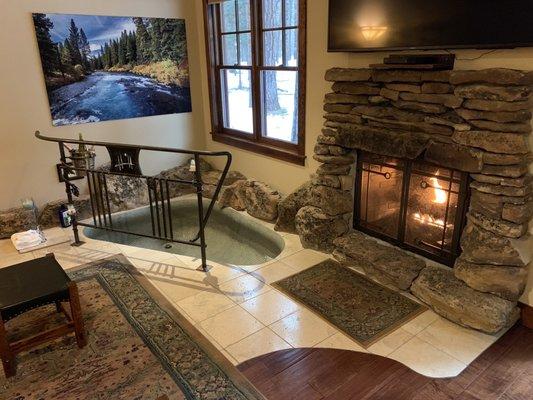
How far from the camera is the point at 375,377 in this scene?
219cm

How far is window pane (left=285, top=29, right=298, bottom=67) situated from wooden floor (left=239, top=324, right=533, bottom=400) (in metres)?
2.69

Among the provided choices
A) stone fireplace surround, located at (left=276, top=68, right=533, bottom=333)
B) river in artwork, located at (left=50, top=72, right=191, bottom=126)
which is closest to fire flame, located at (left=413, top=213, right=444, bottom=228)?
stone fireplace surround, located at (left=276, top=68, right=533, bottom=333)

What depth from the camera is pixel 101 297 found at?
115 inches

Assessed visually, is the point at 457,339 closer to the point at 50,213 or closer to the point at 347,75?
the point at 347,75

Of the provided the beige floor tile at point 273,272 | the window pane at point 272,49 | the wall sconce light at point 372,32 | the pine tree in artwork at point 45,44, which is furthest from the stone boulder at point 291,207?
the pine tree in artwork at point 45,44

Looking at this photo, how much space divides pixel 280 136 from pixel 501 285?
2.56 m

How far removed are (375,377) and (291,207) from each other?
78.3 inches

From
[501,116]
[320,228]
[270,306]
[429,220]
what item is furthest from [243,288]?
[501,116]

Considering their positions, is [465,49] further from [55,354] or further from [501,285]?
[55,354]

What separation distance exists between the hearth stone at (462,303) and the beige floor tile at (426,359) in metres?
0.32

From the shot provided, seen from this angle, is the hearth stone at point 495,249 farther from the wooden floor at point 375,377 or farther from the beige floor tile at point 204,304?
the beige floor tile at point 204,304

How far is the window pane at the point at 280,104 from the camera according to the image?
4.05 meters

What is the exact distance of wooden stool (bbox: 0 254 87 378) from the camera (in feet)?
7.03

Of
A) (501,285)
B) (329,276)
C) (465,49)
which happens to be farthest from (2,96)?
(501,285)
